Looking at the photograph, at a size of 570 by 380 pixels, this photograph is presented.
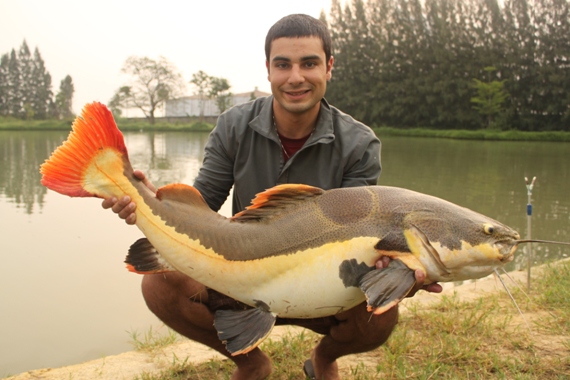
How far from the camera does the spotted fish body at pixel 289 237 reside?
6.85 feet

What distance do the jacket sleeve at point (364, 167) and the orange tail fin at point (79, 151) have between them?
1.34 m

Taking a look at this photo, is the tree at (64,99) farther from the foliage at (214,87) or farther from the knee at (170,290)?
the knee at (170,290)

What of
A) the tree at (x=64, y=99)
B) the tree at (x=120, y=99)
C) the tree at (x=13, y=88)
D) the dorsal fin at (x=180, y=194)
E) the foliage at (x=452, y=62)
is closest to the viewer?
the dorsal fin at (x=180, y=194)

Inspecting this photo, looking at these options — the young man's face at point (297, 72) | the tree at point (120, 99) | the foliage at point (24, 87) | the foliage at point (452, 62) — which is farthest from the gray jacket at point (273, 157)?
the foliage at point (24, 87)

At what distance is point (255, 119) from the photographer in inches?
118

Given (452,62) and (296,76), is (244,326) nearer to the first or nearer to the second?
(296,76)

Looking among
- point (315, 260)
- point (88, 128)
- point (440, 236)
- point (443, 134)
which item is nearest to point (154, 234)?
point (88, 128)

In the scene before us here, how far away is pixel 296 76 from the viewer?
108 inches

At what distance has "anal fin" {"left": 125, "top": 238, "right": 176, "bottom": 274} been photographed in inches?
93.5

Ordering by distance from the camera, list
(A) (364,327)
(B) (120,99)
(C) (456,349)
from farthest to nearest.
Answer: (B) (120,99)
(C) (456,349)
(A) (364,327)

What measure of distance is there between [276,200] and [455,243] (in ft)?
2.52

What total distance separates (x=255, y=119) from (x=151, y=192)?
91 centimetres

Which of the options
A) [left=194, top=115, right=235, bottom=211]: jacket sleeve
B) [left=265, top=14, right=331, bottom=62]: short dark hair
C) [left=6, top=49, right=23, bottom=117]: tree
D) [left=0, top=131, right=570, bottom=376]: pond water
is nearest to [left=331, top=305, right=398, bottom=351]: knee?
[left=194, top=115, right=235, bottom=211]: jacket sleeve

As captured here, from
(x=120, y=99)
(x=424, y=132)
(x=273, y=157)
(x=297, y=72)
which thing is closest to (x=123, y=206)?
(x=273, y=157)
